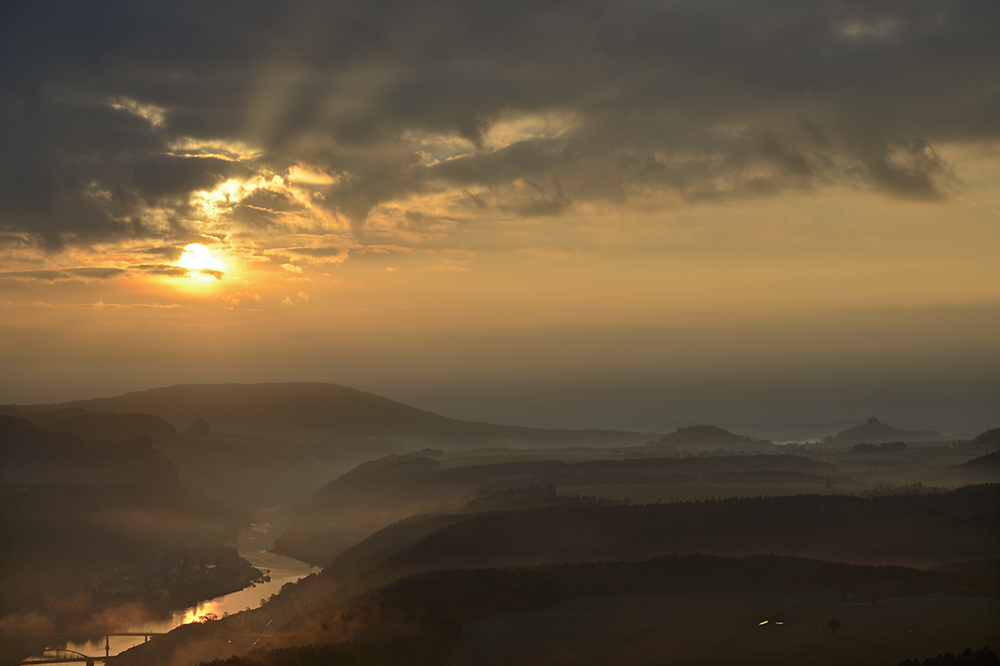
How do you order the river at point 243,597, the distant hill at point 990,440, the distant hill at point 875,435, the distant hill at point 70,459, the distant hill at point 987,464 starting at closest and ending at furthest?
1. the river at point 243,597
2. the distant hill at point 987,464
3. the distant hill at point 990,440
4. the distant hill at point 70,459
5. the distant hill at point 875,435

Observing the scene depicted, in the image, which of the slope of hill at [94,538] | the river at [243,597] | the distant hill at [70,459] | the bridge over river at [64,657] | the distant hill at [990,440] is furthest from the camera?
the distant hill at [70,459]

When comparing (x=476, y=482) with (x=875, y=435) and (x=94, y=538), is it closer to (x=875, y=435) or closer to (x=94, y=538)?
(x=94, y=538)

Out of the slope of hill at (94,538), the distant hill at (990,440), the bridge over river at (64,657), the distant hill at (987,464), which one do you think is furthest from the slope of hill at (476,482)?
the bridge over river at (64,657)

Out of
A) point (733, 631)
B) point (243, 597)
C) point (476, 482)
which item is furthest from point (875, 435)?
point (733, 631)

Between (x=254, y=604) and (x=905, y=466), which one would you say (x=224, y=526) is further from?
(x=905, y=466)

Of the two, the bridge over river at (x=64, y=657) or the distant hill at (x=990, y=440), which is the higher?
the distant hill at (x=990, y=440)

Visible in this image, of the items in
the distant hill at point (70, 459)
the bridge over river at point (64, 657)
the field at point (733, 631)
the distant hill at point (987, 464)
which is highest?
the distant hill at point (70, 459)

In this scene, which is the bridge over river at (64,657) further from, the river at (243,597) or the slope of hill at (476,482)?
the slope of hill at (476,482)

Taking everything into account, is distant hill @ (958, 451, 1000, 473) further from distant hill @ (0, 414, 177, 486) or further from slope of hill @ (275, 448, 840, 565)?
distant hill @ (0, 414, 177, 486)

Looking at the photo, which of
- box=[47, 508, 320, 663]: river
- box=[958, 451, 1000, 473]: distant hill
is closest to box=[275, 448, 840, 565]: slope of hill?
box=[47, 508, 320, 663]: river
